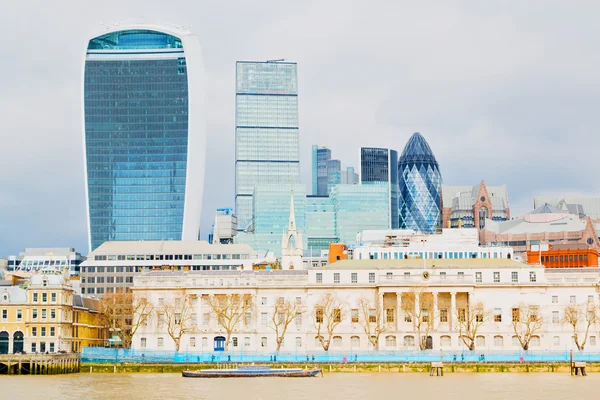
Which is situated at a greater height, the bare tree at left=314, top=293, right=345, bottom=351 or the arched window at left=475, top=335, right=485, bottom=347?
the bare tree at left=314, top=293, right=345, bottom=351

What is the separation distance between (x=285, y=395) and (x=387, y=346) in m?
58.8

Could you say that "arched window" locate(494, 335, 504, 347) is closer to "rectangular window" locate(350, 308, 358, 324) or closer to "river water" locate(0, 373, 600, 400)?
"rectangular window" locate(350, 308, 358, 324)

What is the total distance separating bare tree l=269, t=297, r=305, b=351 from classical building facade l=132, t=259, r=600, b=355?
0.20 metres

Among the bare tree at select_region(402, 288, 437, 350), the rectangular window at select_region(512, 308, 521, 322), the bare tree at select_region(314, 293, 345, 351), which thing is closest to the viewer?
the bare tree at select_region(402, 288, 437, 350)

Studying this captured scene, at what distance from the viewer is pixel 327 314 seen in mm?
166000

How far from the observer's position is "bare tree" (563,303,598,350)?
6314 inches

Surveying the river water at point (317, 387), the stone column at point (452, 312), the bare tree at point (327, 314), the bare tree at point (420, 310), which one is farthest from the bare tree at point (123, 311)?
the stone column at point (452, 312)

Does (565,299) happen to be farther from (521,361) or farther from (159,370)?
(159,370)

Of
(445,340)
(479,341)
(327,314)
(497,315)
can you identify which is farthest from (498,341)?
(327,314)

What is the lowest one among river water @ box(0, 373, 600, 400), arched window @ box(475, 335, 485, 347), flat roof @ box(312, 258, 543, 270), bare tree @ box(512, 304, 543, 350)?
river water @ box(0, 373, 600, 400)

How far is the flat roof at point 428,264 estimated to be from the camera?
169500mm

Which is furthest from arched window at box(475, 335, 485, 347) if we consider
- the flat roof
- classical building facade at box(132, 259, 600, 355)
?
the flat roof

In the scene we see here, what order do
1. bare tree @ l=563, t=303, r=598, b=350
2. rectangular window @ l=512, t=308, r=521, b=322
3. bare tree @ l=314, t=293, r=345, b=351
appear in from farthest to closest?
1. rectangular window @ l=512, t=308, r=521, b=322
2. bare tree @ l=314, t=293, r=345, b=351
3. bare tree @ l=563, t=303, r=598, b=350

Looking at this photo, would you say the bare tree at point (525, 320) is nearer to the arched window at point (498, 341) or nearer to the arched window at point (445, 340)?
the arched window at point (498, 341)
